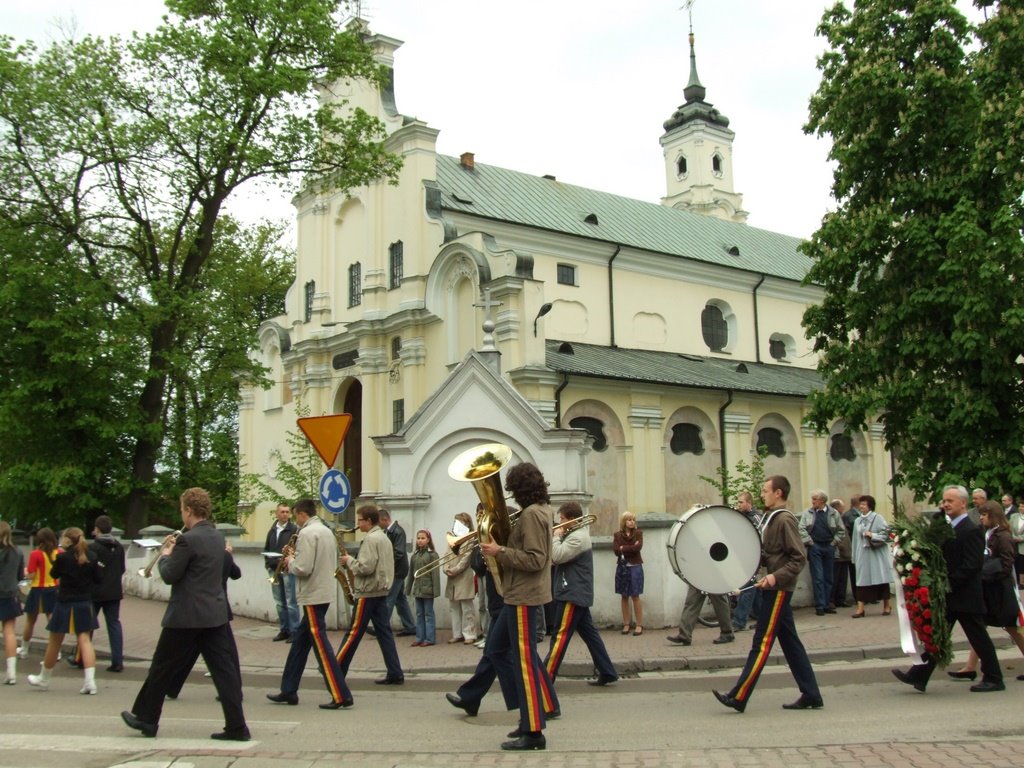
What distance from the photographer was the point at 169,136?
79.3 ft

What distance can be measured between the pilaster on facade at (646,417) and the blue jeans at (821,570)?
13.7 metres

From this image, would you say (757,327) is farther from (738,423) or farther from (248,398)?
(248,398)

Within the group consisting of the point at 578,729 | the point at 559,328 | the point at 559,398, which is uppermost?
the point at 559,328

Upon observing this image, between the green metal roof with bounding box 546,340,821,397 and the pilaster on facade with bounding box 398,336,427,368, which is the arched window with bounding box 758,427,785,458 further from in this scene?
the pilaster on facade with bounding box 398,336,427,368

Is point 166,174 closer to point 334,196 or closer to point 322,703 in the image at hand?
point 334,196

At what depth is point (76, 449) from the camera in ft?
90.1

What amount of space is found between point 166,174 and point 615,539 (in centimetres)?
1615

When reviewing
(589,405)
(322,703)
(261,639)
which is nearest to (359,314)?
(589,405)

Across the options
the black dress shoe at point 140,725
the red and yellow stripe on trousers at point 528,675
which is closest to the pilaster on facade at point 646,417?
the red and yellow stripe on trousers at point 528,675

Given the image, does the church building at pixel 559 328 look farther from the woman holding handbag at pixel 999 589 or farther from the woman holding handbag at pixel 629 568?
the woman holding handbag at pixel 999 589

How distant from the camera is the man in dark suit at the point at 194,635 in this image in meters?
7.60

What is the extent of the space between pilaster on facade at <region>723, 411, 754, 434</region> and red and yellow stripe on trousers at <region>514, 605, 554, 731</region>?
2482 cm

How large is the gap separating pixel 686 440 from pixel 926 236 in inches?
546

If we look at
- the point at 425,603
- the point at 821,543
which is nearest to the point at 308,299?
the point at 425,603
